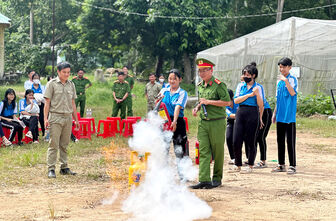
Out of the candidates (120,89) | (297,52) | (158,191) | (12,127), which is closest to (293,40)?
(297,52)

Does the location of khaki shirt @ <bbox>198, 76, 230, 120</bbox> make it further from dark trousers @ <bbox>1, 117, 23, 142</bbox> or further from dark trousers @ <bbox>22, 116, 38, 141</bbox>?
dark trousers @ <bbox>22, 116, 38, 141</bbox>

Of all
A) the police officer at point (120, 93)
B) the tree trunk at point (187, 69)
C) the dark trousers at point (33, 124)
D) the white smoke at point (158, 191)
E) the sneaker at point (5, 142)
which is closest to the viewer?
the white smoke at point (158, 191)

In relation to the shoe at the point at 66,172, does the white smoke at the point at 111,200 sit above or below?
below

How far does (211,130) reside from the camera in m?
7.22

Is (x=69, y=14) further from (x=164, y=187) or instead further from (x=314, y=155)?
(x=164, y=187)

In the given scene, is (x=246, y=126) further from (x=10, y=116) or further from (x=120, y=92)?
(x=120, y=92)

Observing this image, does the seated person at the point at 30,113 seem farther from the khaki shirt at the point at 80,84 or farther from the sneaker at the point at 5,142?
the khaki shirt at the point at 80,84

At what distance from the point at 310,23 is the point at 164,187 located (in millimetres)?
16701

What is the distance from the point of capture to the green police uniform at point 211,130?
7.19 metres

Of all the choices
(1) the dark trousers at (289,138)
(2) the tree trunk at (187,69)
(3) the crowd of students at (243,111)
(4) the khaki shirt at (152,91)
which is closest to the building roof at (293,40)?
(2) the tree trunk at (187,69)

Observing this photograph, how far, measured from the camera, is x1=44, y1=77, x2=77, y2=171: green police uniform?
8.12m

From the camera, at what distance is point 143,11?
101ft

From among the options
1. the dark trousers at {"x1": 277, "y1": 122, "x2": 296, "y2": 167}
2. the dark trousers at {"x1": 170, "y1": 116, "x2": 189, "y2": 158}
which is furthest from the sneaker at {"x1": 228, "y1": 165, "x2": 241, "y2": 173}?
the dark trousers at {"x1": 170, "y1": 116, "x2": 189, "y2": 158}

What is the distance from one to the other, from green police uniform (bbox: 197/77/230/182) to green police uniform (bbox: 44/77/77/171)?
2456 mm
